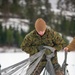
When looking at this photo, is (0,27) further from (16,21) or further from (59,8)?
(59,8)

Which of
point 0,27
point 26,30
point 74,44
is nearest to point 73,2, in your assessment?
point 26,30

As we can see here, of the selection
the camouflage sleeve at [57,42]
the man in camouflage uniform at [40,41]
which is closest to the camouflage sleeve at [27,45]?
the man in camouflage uniform at [40,41]

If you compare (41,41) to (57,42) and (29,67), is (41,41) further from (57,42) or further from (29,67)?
(29,67)

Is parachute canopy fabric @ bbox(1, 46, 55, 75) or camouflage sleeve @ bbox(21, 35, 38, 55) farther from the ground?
camouflage sleeve @ bbox(21, 35, 38, 55)

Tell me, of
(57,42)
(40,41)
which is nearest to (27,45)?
(40,41)

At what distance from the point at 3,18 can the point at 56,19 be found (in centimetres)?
108

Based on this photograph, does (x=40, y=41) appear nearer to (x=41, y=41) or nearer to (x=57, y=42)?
(x=41, y=41)

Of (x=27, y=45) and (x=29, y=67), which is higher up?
(x=27, y=45)

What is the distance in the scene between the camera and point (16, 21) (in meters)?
6.92

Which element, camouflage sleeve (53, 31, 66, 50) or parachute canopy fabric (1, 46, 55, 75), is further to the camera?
camouflage sleeve (53, 31, 66, 50)

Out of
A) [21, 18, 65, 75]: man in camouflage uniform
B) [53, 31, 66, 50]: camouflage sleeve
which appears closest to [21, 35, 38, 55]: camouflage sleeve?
[21, 18, 65, 75]: man in camouflage uniform

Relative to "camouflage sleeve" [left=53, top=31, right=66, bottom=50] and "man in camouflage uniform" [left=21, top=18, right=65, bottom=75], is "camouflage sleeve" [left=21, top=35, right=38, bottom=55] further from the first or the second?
"camouflage sleeve" [left=53, top=31, right=66, bottom=50]

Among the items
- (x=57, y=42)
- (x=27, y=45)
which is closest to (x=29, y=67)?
(x=27, y=45)

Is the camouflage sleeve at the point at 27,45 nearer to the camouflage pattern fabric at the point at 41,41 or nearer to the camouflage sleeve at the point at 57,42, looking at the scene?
the camouflage pattern fabric at the point at 41,41
